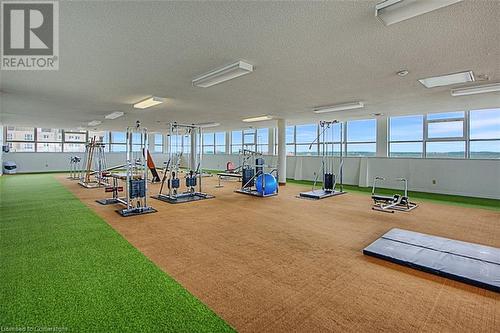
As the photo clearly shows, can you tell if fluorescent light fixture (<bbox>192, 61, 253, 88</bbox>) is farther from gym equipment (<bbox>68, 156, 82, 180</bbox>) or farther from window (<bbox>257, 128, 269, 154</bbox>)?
window (<bbox>257, 128, 269, 154</bbox>)

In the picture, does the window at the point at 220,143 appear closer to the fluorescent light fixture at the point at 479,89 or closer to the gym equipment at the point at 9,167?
the gym equipment at the point at 9,167

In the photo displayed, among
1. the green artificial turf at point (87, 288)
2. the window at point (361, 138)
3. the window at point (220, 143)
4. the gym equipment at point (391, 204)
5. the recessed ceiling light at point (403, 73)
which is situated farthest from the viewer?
the window at point (220, 143)

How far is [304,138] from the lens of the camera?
1346cm

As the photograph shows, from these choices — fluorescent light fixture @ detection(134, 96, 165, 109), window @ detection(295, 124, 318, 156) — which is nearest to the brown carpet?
fluorescent light fixture @ detection(134, 96, 165, 109)

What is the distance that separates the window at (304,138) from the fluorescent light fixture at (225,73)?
9.29 m

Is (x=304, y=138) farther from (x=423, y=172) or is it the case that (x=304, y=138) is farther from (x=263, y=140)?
(x=423, y=172)

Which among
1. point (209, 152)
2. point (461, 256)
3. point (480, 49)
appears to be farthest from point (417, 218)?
point (209, 152)

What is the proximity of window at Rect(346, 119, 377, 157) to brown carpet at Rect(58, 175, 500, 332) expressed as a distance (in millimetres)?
5241

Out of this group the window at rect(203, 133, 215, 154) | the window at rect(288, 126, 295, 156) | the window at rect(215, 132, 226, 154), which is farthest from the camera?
the window at rect(203, 133, 215, 154)

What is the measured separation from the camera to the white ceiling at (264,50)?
8.23ft

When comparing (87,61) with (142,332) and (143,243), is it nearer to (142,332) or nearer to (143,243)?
(143,243)

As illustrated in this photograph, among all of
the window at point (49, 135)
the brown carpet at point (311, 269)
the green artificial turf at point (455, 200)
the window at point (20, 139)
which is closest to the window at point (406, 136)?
the green artificial turf at point (455, 200)

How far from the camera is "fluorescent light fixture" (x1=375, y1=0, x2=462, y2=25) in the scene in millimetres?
2170

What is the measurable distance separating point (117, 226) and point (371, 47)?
5088 millimetres
